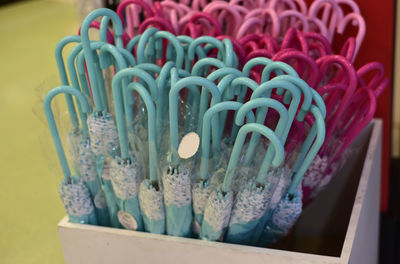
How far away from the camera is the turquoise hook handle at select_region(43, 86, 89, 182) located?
2.82 feet

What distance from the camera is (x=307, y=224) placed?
1.36m

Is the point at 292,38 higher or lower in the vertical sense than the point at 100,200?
higher

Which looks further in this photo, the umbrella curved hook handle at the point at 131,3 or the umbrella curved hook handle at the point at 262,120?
the umbrella curved hook handle at the point at 131,3

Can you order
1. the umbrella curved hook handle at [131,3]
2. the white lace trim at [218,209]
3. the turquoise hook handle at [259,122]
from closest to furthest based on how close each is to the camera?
the turquoise hook handle at [259,122] → the white lace trim at [218,209] → the umbrella curved hook handle at [131,3]

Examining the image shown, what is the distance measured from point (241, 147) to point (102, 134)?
0.96 feet

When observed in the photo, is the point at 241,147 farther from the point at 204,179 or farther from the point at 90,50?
the point at 90,50

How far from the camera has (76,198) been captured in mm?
945

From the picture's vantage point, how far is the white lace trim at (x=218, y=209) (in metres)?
0.83

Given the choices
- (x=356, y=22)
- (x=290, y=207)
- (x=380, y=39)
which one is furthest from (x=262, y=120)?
(x=380, y=39)

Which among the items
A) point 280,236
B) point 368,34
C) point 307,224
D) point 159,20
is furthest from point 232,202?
point 368,34

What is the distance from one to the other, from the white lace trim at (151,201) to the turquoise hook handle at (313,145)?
10.6 inches

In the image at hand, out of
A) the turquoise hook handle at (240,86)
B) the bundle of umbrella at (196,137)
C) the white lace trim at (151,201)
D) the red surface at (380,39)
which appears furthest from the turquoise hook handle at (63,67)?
the red surface at (380,39)

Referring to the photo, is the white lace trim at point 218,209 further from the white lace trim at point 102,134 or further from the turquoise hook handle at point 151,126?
the white lace trim at point 102,134

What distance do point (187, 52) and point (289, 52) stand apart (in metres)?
0.23
